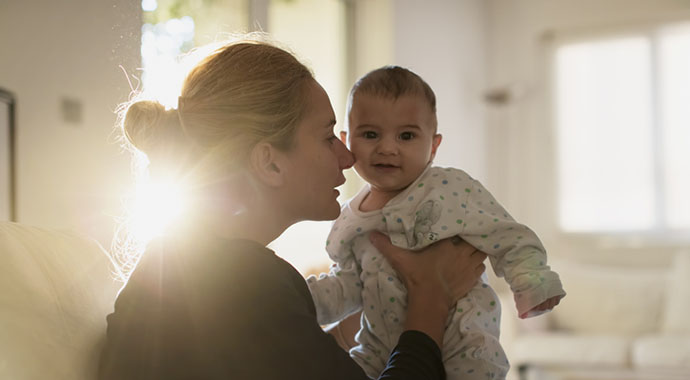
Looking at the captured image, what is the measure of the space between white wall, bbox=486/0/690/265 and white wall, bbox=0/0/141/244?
4.62m

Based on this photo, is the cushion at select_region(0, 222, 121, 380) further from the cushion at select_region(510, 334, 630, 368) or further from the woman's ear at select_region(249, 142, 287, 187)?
the cushion at select_region(510, 334, 630, 368)

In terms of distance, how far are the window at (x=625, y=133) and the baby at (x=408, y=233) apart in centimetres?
430

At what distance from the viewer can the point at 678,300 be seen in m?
4.23

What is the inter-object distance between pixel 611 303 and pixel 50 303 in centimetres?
414

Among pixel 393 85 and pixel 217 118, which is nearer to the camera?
pixel 217 118

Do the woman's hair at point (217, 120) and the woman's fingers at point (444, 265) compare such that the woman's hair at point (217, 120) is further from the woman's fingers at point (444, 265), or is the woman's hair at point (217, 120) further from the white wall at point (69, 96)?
the woman's fingers at point (444, 265)

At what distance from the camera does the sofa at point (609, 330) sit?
3895mm

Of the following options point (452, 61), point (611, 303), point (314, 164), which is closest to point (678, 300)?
point (611, 303)

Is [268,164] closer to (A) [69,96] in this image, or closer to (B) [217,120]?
(B) [217,120]

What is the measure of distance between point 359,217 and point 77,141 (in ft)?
1.70

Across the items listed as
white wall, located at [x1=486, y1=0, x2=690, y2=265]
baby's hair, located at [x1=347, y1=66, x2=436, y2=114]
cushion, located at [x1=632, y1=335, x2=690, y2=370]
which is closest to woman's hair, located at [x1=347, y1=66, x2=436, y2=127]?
baby's hair, located at [x1=347, y1=66, x2=436, y2=114]

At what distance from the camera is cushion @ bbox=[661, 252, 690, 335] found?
163 inches

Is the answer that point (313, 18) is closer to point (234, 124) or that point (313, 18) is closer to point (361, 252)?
point (361, 252)

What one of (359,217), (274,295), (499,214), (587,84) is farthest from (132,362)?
Answer: (587,84)
